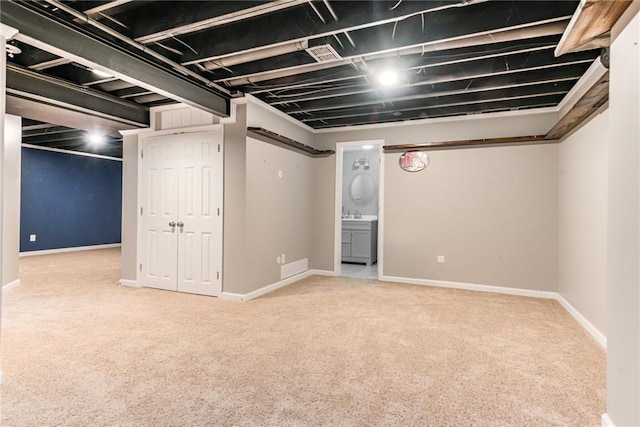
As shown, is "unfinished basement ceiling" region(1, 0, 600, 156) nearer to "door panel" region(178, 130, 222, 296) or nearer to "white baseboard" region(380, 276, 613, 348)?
"door panel" region(178, 130, 222, 296)

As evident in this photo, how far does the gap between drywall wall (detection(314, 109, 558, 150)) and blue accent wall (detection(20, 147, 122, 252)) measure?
644 cm

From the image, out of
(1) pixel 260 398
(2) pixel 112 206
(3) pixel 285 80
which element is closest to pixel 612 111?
(1) pixel 260 398

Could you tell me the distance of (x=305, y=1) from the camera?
231 centimetres

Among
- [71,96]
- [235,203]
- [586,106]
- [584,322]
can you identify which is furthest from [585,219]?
[71,96]

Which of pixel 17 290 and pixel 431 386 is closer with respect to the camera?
pixel 431 386

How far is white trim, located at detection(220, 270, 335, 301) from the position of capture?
424cm

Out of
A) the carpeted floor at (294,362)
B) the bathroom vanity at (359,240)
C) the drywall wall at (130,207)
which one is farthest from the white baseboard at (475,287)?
the drywall wall at (130,207)

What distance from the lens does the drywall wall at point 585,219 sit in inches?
119

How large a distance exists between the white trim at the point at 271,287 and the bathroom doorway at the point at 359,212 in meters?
0.32

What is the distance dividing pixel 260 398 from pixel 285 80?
300 centimetres

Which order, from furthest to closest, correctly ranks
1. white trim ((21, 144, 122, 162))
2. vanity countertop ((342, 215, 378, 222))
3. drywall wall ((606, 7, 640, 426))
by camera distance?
white trim ((21, 144, 122, 162)) < vanity countertop ((342, 215, 378, 222)) < drywall wall ((606, 7, 640, 426))

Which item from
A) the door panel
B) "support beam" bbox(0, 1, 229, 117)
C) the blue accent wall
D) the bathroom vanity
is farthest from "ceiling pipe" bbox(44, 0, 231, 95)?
the blue accent wall

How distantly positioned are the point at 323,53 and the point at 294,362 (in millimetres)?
2469

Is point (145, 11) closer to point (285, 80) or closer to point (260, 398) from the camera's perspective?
point (285, 80)
